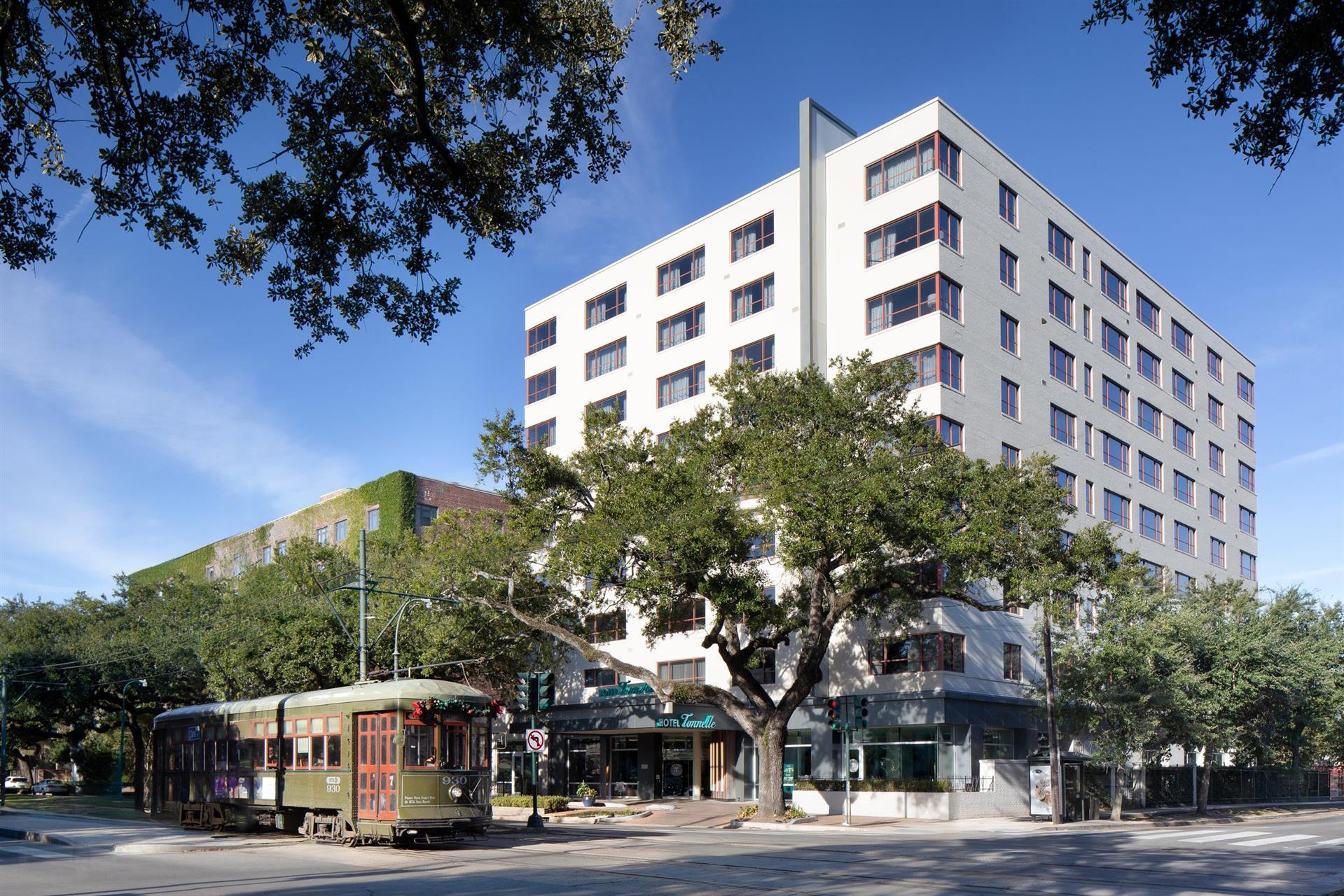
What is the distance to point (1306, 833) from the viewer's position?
33.9m

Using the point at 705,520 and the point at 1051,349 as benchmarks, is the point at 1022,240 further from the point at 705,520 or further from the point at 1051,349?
the point at 705,520

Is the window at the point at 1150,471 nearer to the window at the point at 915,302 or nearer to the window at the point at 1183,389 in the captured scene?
the window at the point at 1183,389

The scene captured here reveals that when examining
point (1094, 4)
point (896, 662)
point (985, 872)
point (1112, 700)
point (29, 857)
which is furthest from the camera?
point (896, 662)

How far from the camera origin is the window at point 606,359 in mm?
59406

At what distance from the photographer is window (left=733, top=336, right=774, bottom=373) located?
50938 millimetres

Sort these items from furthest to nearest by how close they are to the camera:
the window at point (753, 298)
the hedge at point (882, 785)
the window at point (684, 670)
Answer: the window at point (684, 670) → the window at point (753, 298) → the hedge at point (882, 785)

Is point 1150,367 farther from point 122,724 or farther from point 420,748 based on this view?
point 122,724

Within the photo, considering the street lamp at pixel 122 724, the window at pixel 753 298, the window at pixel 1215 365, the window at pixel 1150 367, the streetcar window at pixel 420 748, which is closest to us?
the streetcar window at pixel 420 748

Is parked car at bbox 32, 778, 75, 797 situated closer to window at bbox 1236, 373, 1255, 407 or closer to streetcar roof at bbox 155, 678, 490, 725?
streetcar roof at bbox 155, 678, 490, 725

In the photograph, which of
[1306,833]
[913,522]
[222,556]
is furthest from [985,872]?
[222,556]

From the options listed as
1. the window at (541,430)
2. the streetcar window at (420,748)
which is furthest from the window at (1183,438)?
the streetcar window at (420,748)

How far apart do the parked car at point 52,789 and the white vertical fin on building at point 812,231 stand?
188 ft

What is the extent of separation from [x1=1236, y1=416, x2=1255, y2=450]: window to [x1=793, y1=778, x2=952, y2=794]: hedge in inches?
1694

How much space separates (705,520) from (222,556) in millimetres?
64412
